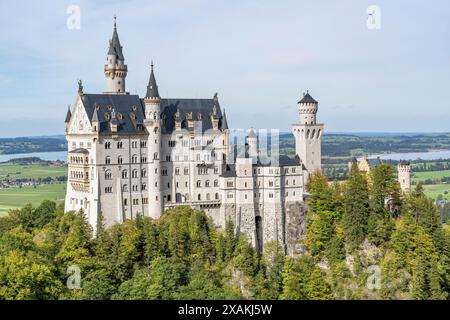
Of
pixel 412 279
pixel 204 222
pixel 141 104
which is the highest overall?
pixel 141 104

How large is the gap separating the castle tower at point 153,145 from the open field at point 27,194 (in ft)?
173

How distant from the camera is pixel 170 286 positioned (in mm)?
75562

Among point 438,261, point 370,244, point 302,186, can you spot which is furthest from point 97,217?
point 438,261

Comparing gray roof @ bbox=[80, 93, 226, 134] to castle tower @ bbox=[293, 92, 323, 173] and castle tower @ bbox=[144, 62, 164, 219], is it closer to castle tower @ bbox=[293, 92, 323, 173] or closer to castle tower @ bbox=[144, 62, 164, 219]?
castle tower @ bbox=[144, 62, 164, 219]

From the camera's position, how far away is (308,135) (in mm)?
96188

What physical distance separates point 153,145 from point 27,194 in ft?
263

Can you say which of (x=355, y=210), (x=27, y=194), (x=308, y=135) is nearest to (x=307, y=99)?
(x=308, y=135)

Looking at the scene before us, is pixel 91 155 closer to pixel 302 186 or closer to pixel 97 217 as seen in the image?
pixel 97 217

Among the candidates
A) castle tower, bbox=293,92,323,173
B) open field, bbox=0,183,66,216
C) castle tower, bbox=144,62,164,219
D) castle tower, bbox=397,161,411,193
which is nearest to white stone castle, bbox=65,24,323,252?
castle tower, bbox=144,62,164,219

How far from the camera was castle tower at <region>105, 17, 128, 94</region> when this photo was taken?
3696 inches

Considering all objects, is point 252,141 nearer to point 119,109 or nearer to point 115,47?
point 119,109

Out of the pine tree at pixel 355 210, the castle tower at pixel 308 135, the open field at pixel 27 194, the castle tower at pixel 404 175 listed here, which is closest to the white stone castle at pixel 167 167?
the castle tower at pixel 308 135

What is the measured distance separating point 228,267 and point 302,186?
14.6 metres

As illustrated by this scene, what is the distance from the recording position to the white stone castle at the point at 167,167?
8638 cm
